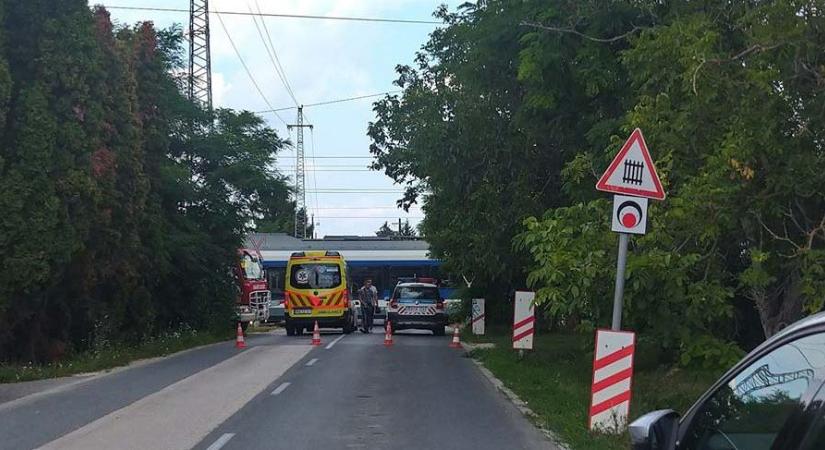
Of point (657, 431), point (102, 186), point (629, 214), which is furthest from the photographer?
point (102, 186)

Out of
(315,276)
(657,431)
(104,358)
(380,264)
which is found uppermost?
(380,264)

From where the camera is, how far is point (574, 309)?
13156 mm

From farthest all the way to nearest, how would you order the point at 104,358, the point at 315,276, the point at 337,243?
the point at 337,243 → the point at 315,276 → the point at 104,358

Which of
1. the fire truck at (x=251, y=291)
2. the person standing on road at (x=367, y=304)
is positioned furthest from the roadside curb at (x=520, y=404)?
the fire truck at (x=251, y=291)

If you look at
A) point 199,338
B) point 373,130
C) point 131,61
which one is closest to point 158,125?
point 131,61

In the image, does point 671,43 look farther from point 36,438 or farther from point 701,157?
point 36,438

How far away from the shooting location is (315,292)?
34.2 m

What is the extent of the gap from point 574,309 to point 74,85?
1228 cm

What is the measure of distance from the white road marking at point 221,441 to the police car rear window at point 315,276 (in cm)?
2351

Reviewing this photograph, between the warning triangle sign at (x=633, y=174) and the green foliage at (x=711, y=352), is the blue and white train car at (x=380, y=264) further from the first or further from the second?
the warning triangle sign at (x=633, y=174)

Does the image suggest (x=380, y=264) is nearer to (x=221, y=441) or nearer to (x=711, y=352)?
(x=711, y=352)

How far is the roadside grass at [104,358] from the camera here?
58.9ft

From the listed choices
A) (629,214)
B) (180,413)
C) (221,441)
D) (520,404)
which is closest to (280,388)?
(180,413)

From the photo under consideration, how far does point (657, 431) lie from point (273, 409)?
376 inches
